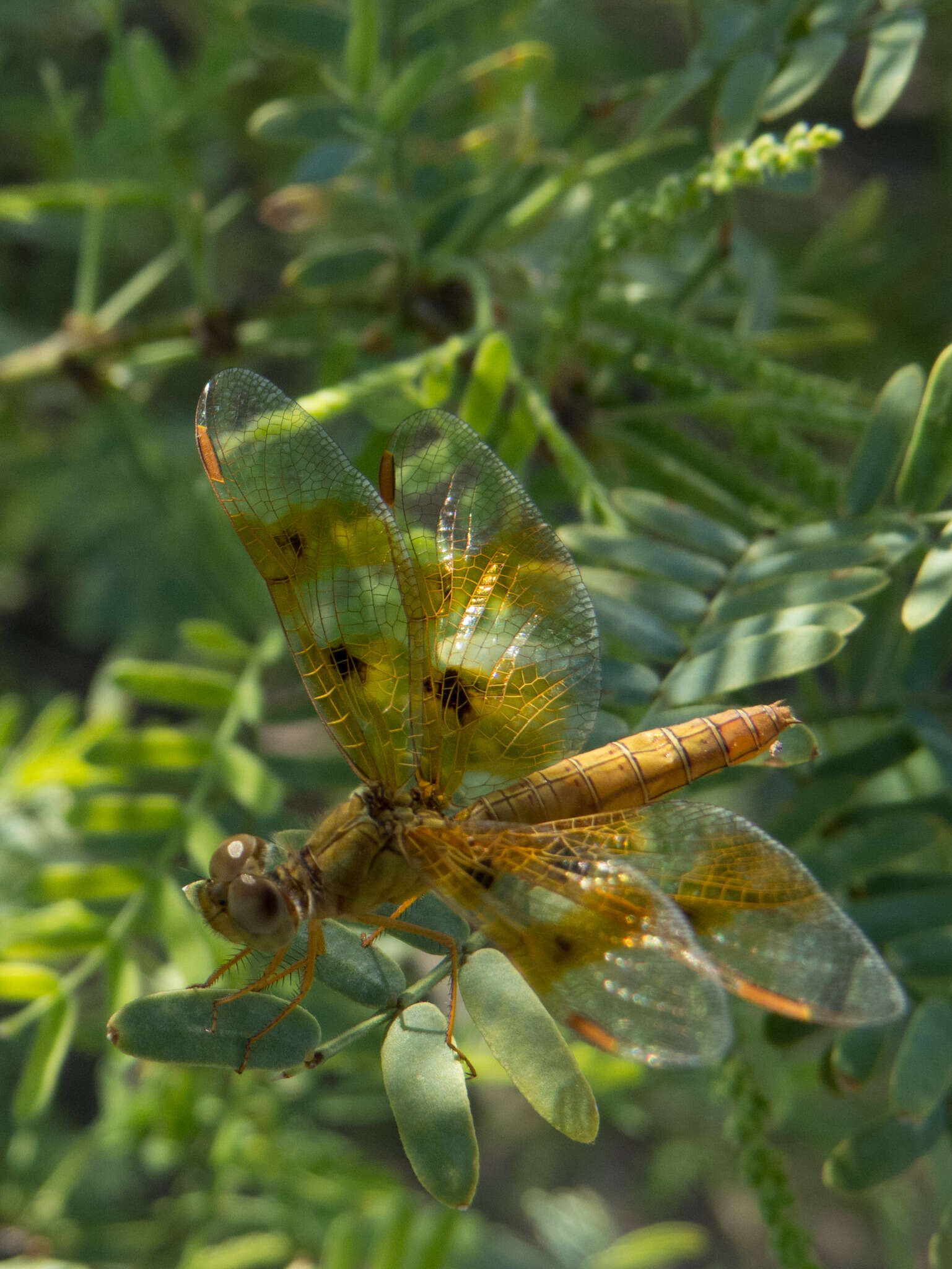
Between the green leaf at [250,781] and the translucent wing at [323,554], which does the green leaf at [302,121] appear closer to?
the translucent wing at [323,554]

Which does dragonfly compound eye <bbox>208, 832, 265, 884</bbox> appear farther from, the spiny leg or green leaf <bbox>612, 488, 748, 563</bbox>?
green leaf <bbox>612, 488, 748, 563</bbox>

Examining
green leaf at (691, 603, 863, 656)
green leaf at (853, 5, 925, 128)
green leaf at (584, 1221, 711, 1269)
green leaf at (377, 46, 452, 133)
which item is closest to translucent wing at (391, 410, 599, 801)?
green leaf at (691, 603, 863, 656)

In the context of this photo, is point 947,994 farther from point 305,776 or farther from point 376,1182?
point 376,1182

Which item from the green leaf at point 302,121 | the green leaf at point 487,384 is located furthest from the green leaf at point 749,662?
the green leaf at point 302,121

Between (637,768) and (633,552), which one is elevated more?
(633,552)

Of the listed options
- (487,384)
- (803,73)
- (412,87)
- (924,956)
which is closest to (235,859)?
(487,384)

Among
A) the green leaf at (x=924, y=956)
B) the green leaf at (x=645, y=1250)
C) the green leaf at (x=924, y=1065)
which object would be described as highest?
the green leaf at (x=924, y=956)

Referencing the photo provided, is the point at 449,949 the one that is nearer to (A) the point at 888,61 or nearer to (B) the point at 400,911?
(B) the point at 400,911

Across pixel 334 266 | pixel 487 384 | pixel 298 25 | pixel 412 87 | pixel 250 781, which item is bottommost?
A: pixel 250 781
